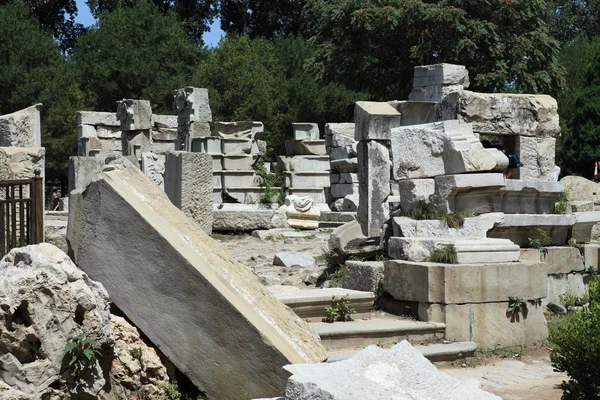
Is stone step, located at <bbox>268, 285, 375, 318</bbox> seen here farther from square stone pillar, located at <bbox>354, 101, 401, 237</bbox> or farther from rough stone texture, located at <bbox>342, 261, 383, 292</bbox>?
square stone pillar, located at <bbox>354, 101, 401, 237</bbox>

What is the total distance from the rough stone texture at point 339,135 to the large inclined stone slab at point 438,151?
12.1m

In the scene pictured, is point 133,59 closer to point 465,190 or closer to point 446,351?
point 465,190

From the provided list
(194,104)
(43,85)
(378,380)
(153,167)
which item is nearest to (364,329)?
(378,380)

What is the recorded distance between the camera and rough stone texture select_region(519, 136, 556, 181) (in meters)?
9.55

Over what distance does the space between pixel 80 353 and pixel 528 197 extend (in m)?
5.60

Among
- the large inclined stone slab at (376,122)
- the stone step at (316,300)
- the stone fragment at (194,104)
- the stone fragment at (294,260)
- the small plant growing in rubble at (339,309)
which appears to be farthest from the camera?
the stone fragment at (194,104)

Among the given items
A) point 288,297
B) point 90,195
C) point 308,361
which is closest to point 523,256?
point 288,297

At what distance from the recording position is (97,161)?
15.2m

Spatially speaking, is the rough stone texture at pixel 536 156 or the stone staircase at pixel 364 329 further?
the rough stone texture at pixel 536 156

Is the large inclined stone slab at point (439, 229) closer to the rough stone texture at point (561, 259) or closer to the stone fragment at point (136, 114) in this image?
the rough stone texture at point (561, 259)

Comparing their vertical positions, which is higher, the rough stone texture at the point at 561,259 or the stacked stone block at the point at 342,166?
the stacked stone block at the point at 342,166

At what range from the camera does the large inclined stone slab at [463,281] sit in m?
6.88

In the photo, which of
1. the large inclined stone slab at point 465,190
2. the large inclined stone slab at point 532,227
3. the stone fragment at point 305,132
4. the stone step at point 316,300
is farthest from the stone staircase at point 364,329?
the stone fragment at point 305,132

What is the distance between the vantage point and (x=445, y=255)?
7.08m
